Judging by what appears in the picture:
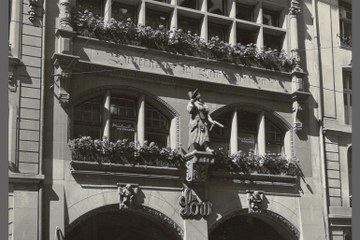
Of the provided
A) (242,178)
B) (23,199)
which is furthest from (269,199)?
(23,199)

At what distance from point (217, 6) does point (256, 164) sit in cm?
580

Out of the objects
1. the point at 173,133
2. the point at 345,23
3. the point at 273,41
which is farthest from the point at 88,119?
the point at 345,23

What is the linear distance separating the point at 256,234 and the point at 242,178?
2.27 meters

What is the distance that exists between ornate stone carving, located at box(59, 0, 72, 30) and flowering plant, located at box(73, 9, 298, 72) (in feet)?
1.16

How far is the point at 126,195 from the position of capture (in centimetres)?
1864

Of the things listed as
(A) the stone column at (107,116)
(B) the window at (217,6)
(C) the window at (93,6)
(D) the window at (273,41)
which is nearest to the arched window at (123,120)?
(A) the stone column at (107,116)

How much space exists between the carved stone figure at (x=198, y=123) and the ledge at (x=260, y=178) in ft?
3.86

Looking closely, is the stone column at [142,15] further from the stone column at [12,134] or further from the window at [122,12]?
the stone column at [12,134]

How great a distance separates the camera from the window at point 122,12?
67.4 ft

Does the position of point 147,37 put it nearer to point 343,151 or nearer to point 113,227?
point 113,227

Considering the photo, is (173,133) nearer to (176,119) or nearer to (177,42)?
(176,119)

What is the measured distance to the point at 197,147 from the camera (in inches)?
775

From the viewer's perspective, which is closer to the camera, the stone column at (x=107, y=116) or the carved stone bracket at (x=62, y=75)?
the carved stone bracket at (x=62, y=75)

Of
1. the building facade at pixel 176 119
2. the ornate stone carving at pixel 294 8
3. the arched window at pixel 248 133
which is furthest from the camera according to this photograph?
the ornate stone carving at pixel 294 8
